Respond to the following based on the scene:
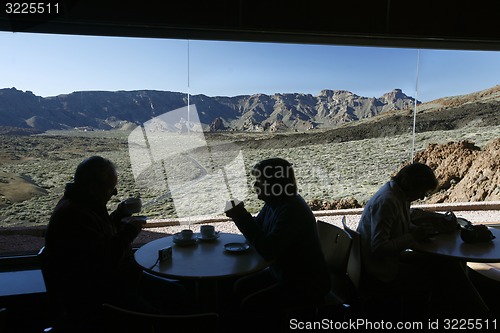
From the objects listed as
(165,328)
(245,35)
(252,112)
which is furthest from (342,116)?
(165,328)

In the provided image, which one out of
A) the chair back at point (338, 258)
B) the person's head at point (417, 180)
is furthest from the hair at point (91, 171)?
the person's head at point (417, 180)

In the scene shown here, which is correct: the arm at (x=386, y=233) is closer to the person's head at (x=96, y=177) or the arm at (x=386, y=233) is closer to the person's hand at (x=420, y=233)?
the person's hand at (x=420, y=233)

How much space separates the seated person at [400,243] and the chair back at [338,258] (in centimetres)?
16

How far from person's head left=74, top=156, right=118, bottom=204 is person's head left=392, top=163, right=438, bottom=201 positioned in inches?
68.2

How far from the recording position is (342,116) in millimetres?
3646

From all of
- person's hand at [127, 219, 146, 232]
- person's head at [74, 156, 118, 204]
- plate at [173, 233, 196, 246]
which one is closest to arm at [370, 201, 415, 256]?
plate at [173, 233, 196, 246]

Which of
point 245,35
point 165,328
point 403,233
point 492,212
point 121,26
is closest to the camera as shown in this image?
point 165,328

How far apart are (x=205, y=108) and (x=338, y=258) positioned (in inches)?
70.1

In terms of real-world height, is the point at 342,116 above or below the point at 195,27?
below

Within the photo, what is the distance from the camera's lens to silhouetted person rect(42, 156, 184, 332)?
167 centimetres

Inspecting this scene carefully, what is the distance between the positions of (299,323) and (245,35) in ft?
7.44

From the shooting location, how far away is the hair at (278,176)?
2.06 meters

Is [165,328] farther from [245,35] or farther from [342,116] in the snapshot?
[342,116]

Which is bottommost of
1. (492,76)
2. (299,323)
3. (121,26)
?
(299,323)
